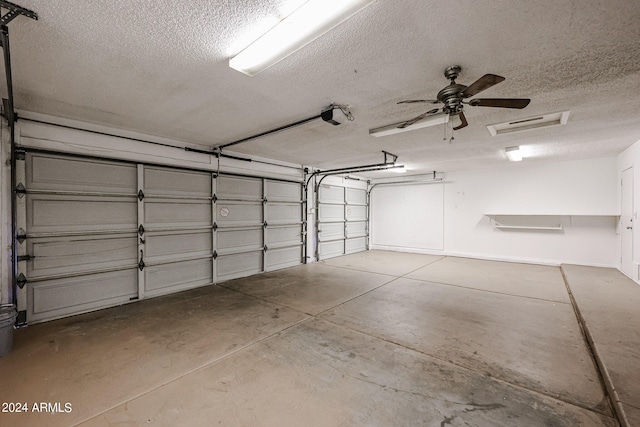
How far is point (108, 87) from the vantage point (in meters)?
2.59

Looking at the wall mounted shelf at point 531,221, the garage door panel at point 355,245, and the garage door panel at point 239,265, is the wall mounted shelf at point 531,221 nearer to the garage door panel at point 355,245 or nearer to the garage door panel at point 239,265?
the garage door panel at point 355,245

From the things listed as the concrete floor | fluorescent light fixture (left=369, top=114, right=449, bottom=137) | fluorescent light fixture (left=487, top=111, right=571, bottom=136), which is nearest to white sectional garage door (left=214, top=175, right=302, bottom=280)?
the concrete floor

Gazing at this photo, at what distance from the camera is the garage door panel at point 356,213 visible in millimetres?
8525

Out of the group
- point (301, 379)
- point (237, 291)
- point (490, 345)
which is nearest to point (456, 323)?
point (490, 345)

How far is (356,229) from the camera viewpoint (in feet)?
29.2

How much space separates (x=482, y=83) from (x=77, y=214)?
4.78m

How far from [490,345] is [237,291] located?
143 inches

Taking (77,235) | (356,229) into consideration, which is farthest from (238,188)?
(356,229)

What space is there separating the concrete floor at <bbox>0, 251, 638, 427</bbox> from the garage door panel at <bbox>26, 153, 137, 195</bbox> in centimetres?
170

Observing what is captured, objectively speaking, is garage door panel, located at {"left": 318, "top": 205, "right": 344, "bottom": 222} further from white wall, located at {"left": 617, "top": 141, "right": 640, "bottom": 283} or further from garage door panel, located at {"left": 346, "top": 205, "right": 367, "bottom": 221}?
white wall, located at {"left": 617, "top": 141, "right": 640, "bottom": 283}

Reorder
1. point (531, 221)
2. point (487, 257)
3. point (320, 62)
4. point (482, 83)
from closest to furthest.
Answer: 1. point (482, 83)
2. point (320, 62)
3. point (531, 221)
4. point (487, 257)

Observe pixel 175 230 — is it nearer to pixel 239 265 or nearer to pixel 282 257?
pixel 239 265

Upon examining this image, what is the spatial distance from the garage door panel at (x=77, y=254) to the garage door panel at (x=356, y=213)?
19.4 feet

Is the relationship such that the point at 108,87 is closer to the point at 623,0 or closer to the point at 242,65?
the point at 242,65
